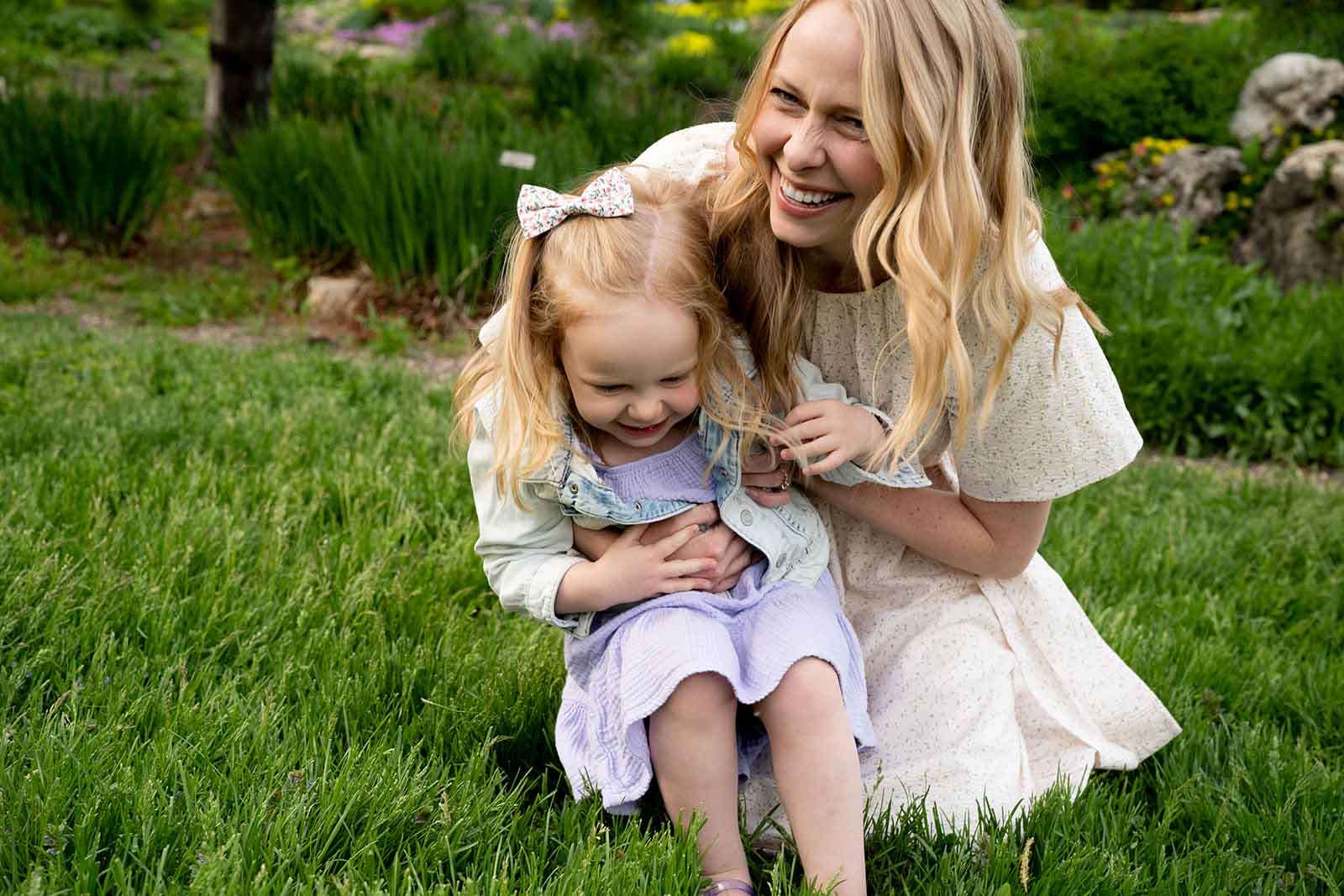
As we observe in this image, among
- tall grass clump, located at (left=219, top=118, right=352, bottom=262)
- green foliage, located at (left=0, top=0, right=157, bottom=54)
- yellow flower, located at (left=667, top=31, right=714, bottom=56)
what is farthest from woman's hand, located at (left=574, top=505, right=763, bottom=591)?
green foliage, located at (left=0, top=0, right=157, bottom=54)

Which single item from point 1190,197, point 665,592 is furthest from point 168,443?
point 1190,197

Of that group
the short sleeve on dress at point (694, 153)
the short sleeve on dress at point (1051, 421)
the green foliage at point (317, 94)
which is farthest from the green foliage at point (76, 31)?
the short sleeve on dress at point (1051, 421)

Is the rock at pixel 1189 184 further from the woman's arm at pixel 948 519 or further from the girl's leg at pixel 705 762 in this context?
the girl's leg at pixel 705 762

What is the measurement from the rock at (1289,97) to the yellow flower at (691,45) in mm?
4475

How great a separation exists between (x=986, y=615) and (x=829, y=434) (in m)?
0.56

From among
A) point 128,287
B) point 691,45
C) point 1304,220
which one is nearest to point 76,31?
point 691,45

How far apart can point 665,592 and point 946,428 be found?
22.9 inches

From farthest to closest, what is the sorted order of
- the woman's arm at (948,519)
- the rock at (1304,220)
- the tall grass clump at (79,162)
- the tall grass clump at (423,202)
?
the rock at (1304,220) → the tall grass clump at (79,162) → the tall grass clump at (423,202) → the woman's arm at (948,519)

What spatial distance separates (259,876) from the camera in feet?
5.21

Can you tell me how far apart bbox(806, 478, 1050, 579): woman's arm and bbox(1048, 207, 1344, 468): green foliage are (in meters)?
2.32

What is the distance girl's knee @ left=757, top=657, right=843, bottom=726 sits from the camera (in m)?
1.89

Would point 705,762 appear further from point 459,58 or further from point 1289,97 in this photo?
point 459,58

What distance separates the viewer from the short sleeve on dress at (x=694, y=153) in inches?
→ 88.4

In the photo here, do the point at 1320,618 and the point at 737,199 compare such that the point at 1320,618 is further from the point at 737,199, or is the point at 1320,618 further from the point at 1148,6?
the point at 1148,6
